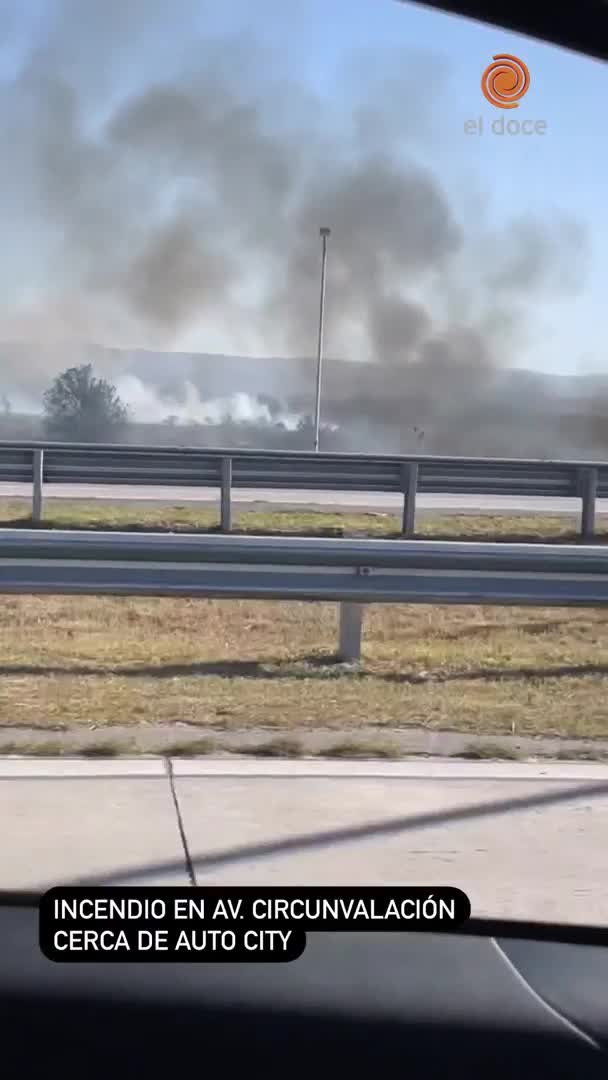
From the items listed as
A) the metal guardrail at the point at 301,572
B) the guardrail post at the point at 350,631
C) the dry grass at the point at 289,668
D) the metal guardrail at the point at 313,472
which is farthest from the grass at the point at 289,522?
the metal guardrail at the point at 301,572

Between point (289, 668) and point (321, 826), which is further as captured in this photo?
point (289, 668)

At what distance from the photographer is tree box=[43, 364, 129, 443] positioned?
3375 cm

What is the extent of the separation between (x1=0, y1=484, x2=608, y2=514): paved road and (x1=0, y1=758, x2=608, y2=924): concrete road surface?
11.1 meters

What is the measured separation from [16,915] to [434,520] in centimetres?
1288

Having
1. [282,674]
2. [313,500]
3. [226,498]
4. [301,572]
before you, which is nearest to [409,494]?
[226,498]

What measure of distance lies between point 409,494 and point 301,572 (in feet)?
23.5

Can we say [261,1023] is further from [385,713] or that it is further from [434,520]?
[434,520]

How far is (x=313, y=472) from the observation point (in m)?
14.5

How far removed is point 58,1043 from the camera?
257 cm

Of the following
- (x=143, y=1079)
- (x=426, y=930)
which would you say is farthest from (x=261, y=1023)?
(x=426, y=930)

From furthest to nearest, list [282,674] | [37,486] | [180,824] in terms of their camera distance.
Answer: [37,486], [282,674], [180,824]

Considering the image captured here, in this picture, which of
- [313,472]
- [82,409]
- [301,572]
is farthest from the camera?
[82,409]

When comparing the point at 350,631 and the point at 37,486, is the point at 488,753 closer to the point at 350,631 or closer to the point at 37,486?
the point at 350,631

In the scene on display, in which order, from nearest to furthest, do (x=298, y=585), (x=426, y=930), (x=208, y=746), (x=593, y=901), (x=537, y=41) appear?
(x=537, y=41) < (x=426, y=930) < (x=593, y=901) < (x=208, y=746) < (x=298, y=585)
